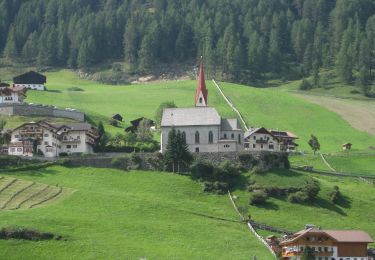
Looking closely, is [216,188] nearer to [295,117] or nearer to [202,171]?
[202,171]

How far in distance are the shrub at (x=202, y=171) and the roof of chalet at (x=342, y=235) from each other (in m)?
19.9

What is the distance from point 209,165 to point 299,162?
686 inches

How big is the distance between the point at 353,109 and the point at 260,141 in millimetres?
47330

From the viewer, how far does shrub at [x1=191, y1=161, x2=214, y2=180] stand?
353 feet

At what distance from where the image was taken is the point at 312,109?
530 feet

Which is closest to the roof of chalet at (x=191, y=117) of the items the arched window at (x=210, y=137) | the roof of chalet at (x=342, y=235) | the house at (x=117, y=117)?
the arched window at (x=210, y=137)

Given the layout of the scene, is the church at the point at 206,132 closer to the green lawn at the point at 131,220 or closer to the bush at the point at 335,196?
the green lawn at the point at 131,220

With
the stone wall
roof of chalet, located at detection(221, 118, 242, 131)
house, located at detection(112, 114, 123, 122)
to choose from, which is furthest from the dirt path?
the stone wall

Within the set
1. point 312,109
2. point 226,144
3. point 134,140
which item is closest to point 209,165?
point 226,144

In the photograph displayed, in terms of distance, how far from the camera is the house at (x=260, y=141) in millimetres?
120562

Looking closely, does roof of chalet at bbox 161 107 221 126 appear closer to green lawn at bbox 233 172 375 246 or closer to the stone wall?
green lawn at bbox 233 172 375 246

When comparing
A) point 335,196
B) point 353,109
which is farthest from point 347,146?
point 335,196

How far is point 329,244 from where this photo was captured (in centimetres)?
8906

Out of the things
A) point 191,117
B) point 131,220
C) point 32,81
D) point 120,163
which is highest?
point 32,81
